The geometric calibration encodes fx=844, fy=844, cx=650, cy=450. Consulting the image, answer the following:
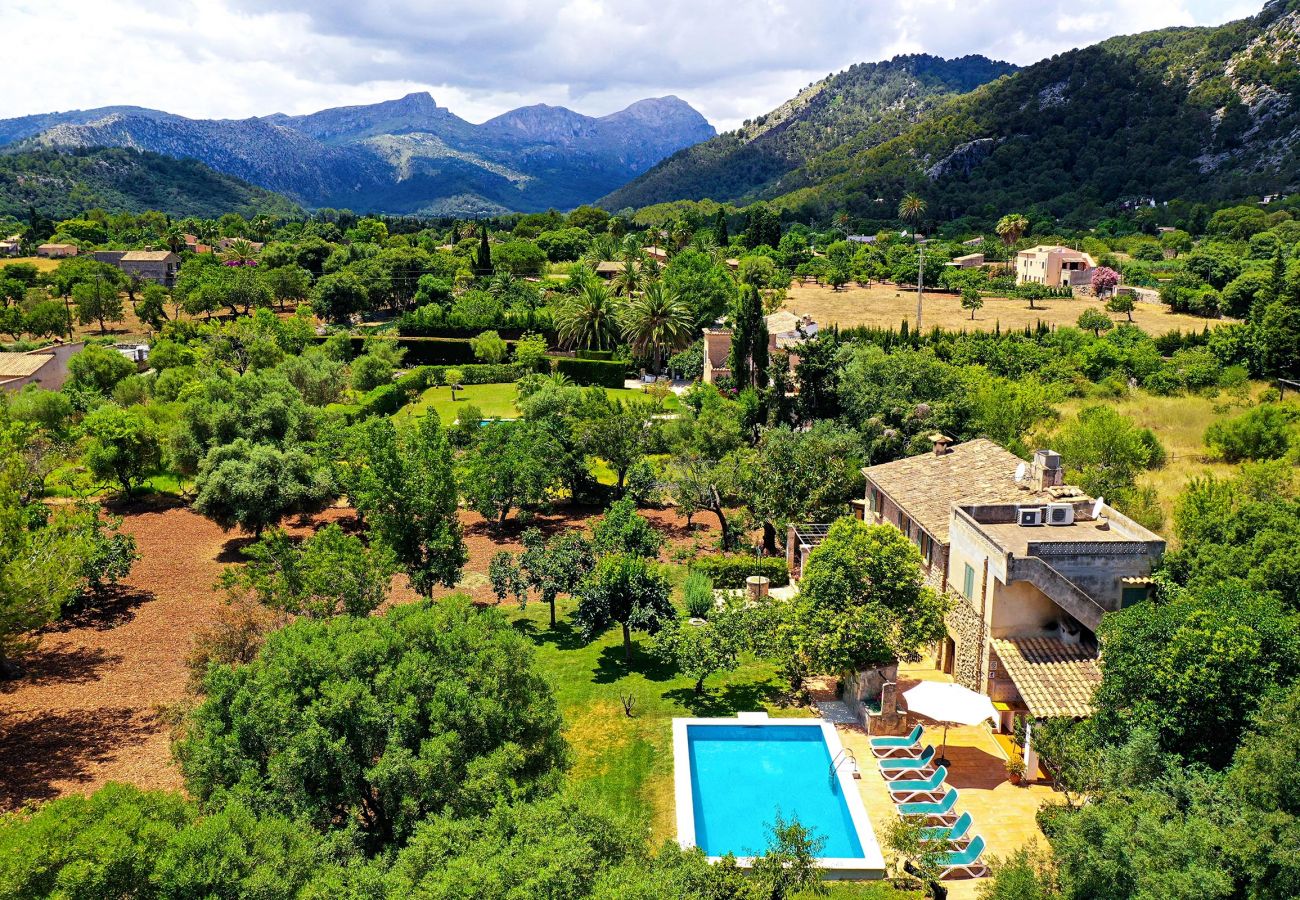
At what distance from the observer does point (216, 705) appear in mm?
16641

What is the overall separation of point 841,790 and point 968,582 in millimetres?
8038

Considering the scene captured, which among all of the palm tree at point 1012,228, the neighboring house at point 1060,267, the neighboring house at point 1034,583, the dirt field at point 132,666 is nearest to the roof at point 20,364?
the dirt field at point 132,666

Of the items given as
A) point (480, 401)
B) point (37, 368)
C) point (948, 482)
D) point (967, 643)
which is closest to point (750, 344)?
point (480, 401)

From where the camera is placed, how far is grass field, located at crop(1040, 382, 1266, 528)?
118ft

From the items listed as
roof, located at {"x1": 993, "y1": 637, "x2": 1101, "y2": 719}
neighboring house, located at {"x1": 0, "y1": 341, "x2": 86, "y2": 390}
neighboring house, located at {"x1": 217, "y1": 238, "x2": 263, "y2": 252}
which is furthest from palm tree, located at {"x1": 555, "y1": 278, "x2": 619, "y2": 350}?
neighboring house, located at {"x1": 217, "y1": 238, "x2": 263, "y2": 252}

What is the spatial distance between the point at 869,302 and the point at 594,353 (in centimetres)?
3612

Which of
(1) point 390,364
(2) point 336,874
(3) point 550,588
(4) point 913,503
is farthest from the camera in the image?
(1) point 390,364

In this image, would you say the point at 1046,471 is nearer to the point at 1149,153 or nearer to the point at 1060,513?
the point at 1060,513

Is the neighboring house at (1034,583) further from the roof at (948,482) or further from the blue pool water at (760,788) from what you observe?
the blue pool water at (760,788)

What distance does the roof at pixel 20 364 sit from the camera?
5969 cm

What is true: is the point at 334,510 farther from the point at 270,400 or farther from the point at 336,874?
the point at 336,874

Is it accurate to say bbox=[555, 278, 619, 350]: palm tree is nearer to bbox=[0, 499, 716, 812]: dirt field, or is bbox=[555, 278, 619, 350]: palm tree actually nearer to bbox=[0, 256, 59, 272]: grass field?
bbox=[0, 499, 716, 812]: dirt field

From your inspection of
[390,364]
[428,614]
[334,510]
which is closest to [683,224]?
[390,364]

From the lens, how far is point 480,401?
220 ft
